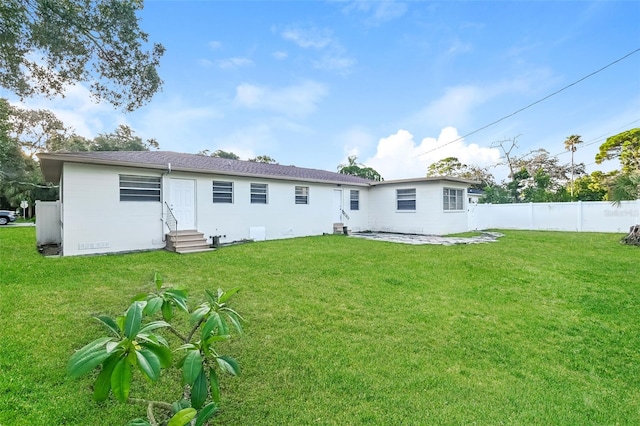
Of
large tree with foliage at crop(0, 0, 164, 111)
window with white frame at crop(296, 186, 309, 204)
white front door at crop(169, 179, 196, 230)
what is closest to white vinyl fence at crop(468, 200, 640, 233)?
window with white frame at crop(296, 186, 309, 204)

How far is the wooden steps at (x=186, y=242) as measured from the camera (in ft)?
29.8

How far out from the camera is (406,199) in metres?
14.6

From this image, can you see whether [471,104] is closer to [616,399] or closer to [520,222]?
[520,222]

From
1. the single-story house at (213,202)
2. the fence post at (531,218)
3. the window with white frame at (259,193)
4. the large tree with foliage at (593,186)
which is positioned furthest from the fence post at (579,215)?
the window with white frame at (259,193)

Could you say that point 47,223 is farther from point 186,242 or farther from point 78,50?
point 78,50

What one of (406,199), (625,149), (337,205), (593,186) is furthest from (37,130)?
(593,186)

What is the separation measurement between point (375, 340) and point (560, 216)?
16964mm

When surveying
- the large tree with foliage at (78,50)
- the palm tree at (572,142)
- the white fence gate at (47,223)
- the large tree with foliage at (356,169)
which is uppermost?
the palm tree at (572,142)

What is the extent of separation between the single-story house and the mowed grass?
1938 millimetres

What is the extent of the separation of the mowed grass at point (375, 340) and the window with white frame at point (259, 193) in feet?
16.1

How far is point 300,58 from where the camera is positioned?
41.2ft

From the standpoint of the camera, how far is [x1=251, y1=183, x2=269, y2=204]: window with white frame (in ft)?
38.5

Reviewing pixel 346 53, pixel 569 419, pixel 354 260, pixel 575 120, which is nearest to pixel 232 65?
pixel 346 53

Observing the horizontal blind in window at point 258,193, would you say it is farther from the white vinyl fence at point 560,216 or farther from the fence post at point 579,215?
the fence post at point 579,215
